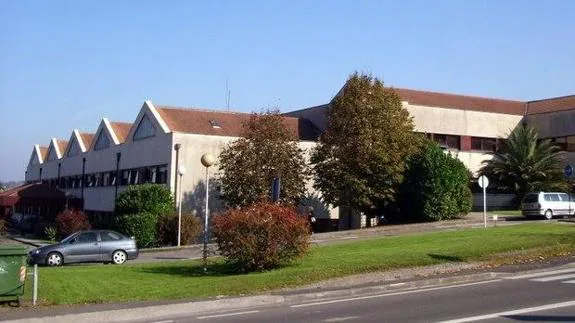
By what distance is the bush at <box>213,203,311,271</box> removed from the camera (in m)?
18.4

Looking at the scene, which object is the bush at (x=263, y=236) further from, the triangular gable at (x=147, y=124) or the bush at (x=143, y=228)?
the triangular gable at (x=147, y=124)

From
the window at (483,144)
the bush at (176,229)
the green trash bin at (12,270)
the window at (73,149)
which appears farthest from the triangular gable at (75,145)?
the green trash bin at (12,270)

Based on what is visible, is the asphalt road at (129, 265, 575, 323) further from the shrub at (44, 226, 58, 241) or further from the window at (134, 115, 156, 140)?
the shrub at (44, 226, 58, 241)

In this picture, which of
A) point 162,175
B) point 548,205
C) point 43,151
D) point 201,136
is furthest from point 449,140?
point 43,151

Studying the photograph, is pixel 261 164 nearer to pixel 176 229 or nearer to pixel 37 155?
pixel 176 229

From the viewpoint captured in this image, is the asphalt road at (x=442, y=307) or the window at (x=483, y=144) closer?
the asphalt road at (x=442, y=307)

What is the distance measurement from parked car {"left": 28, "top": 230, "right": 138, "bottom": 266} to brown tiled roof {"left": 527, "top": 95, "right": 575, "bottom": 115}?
125 ft

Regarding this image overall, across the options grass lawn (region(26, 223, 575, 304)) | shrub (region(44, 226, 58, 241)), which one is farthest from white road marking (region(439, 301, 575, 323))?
shrub (region(44, 226, 58, 241))

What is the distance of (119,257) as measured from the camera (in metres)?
27.6

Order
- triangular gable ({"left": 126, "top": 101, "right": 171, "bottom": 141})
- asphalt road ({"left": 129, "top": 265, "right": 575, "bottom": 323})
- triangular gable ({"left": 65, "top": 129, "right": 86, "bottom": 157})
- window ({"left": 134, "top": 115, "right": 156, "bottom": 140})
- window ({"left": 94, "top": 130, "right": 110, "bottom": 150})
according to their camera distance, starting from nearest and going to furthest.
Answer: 1. asphalt road ({"left": 129, "top": 265, "right": 575, "bottom": 323})
2. triangular gable ({"left": 126, "top": 101, "right": 171, "bottom": 141})
3. window ({"left": 134, "top": 115, "right": 156, "bottom": 140})
4. window ({"left": 94, "top": 130, "right": 110, "bottom": 150})
5. triangular gable ({"left": 65, "top": 129, "right": 86, "bottom": 157})

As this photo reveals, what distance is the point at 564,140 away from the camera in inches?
2064

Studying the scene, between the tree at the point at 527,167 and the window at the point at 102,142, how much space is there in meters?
28.9

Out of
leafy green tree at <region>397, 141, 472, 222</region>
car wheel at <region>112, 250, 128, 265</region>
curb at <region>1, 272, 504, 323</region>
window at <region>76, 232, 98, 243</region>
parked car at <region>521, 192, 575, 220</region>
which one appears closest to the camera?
curb at <region>1, 272, 504, 323</region>

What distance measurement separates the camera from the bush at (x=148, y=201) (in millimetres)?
38594
